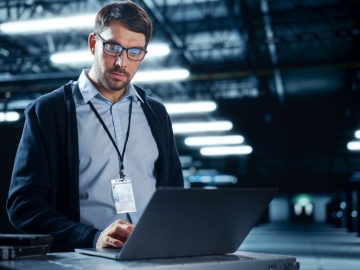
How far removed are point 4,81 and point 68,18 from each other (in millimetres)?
7412

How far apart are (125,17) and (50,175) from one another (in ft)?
1.85

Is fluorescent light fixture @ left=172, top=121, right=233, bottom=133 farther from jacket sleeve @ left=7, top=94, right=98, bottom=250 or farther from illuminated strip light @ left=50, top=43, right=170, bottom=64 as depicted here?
jacket sleeve @ left=7, top=94, right=98, bottom=250

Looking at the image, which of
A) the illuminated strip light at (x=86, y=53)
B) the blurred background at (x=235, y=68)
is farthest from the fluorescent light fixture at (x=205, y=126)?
the illuminated strip light at (x=86, y=53)

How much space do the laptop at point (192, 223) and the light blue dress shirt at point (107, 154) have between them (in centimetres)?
35

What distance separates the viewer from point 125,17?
1603mm

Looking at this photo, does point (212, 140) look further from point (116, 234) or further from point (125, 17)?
point (116, 234)

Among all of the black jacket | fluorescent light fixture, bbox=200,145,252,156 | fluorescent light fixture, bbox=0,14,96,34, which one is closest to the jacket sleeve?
the black jacket

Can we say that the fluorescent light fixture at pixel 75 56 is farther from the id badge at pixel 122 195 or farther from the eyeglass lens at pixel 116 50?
the id badge at pixel 122 195

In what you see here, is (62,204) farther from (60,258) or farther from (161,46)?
(161,46)

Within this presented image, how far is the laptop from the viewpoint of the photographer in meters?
1.01

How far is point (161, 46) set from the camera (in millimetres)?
6898

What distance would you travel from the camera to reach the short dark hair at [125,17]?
1604 mm

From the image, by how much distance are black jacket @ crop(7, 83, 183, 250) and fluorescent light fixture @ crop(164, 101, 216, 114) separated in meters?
8.67

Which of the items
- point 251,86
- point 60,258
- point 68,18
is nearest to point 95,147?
point 60,258
